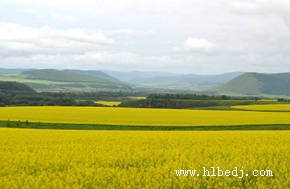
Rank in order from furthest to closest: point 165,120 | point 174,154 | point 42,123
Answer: point 165,120 < point 42,123 < point 174,154

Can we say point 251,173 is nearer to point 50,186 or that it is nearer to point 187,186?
point 187,186

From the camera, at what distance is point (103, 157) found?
14.0m

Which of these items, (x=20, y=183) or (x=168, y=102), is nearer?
(x=20, y=183)

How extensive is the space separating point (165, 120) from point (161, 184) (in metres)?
35.7

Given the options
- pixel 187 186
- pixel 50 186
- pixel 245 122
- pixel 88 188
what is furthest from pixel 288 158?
pixel 245 122

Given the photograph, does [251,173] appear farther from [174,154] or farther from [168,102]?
[168,102]

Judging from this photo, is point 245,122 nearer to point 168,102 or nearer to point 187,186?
point 187,186

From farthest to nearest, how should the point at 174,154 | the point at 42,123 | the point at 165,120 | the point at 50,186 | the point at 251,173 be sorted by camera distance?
the point at 165,120, the point at 42,123, the point at 174,154, the point at 251,173, the point at 50,186

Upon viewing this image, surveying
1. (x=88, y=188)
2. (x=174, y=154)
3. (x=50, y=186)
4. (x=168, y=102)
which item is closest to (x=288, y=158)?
(x=174, y=154)

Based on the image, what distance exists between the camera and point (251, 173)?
11.3 metres

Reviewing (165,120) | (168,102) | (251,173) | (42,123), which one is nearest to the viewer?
(251,173)

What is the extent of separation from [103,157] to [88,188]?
4081 mm

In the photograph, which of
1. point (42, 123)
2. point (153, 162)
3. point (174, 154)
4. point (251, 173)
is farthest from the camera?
point (42, 123)

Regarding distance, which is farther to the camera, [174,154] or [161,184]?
[174,154]
